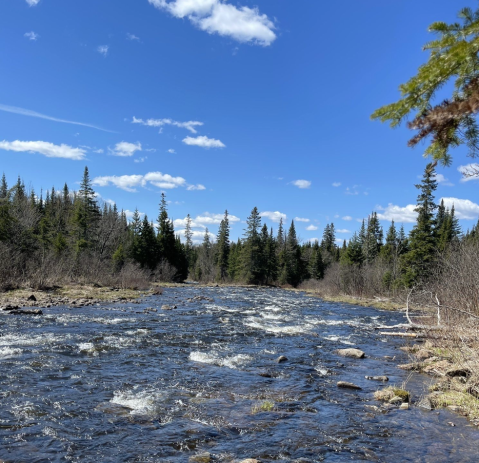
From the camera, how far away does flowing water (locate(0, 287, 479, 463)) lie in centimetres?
617

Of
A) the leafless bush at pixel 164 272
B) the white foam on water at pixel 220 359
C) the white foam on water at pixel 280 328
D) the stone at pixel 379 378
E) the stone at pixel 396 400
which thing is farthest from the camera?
the leafless bush at pixel 164 272

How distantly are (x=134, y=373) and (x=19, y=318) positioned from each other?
968cm

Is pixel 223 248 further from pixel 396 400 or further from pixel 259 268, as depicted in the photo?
pixel 396 400

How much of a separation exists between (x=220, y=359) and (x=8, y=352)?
21.5ft

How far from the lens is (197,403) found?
8.18 metres

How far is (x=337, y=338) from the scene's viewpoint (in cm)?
1709

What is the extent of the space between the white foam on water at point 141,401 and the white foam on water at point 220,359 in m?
3.19

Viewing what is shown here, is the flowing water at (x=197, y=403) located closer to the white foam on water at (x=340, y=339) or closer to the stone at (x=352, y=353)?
the stone at (x=352, y=353)

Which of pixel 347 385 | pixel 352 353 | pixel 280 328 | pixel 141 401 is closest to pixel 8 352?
pixel 141 401

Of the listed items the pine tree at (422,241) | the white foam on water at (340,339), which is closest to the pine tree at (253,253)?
the pine tree at (422,241)

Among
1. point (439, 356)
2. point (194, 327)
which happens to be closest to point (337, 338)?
point (439, 356)

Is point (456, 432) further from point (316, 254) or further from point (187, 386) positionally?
point (316, 254)

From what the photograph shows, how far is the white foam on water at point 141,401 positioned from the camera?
7.62 m

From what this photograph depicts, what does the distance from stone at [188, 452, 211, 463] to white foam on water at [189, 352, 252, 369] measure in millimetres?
5422
